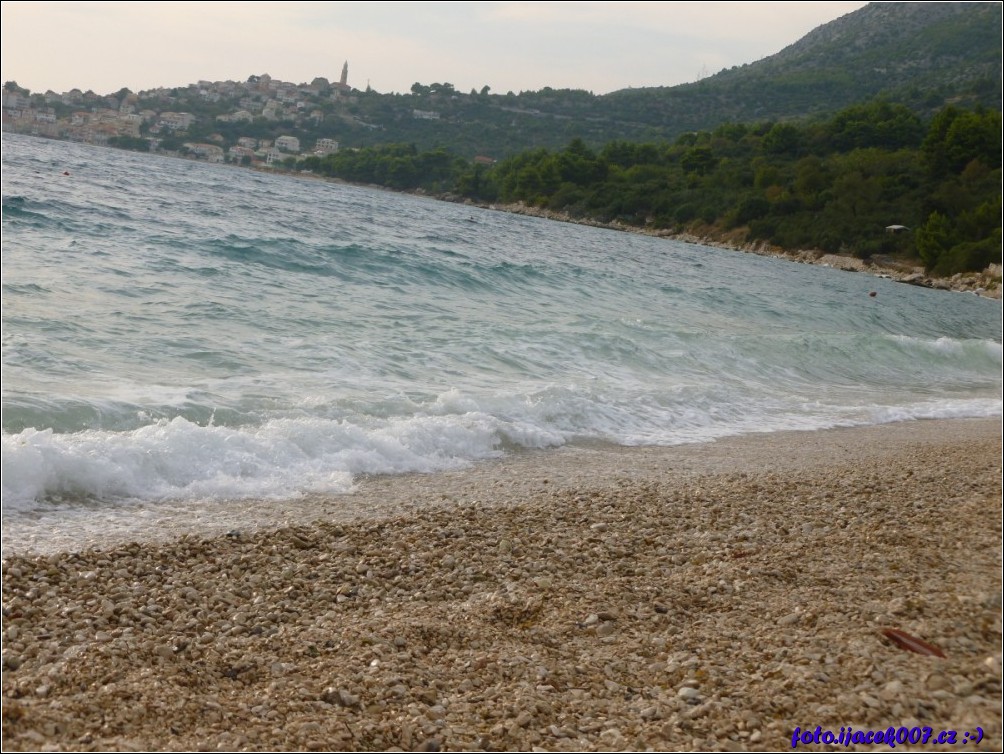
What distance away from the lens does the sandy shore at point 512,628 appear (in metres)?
3.10

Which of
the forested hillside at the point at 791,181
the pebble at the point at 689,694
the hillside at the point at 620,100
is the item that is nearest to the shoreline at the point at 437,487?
the pebble at the point at 689,694

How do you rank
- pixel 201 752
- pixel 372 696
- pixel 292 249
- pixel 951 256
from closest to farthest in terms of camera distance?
pixel 201 752 < pixel 372 696 < pixel 292 249 < pixel 951 256

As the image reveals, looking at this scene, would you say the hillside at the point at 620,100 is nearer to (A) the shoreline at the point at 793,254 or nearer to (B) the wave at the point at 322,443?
(A) the shoreline at the point at 793,254

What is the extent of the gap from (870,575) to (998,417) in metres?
9.34

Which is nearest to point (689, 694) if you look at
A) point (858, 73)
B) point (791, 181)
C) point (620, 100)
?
point (791, 181)

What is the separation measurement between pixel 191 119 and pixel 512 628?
74.9 m

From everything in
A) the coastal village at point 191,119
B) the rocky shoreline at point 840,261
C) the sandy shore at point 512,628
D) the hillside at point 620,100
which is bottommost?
the sandy shore at point 512,628

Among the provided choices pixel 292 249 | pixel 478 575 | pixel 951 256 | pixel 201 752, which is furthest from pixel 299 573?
pixel 951 256

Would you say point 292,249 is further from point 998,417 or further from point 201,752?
point 201,752

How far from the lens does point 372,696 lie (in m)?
3.29

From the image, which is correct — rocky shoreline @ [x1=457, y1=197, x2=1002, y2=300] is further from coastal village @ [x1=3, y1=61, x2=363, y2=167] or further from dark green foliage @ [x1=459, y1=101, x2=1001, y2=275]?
coastal village @ [x1=3, y1=61, x2=363, y2=167]

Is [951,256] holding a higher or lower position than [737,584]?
higher

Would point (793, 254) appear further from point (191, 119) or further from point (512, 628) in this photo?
point (512, 628)

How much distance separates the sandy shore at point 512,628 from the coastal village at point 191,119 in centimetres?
4711
